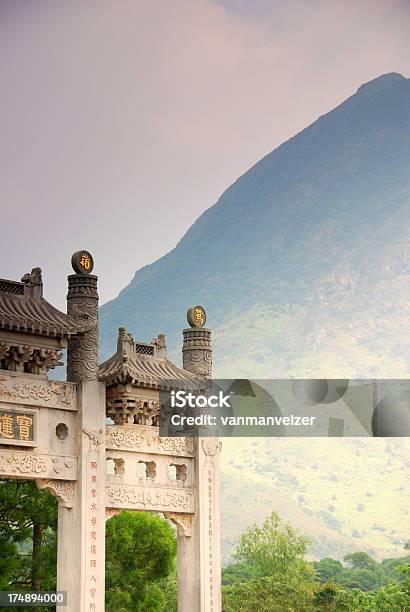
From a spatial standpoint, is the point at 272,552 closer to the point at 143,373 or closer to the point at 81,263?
the point at 143,373

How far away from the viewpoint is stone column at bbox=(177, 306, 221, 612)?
12570 mm

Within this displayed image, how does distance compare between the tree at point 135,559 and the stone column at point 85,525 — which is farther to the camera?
the tree at point 135,559

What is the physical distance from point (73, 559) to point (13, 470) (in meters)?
1.12

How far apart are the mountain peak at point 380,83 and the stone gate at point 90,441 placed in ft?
212

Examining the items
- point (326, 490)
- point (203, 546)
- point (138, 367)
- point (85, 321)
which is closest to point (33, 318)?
point (85, 321)

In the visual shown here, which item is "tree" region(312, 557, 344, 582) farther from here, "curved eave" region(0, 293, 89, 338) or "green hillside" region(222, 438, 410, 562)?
"curved eave" region(0, 293, 89, 338)

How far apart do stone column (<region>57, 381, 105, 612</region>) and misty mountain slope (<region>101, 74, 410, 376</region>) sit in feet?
159

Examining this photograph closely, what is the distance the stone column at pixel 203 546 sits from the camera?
1257 cm

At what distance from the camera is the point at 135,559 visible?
15.9m

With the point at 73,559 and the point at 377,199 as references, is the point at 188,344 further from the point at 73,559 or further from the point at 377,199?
the point at 377,199

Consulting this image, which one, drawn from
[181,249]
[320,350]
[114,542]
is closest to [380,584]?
[320,350]

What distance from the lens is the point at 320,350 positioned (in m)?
61.5

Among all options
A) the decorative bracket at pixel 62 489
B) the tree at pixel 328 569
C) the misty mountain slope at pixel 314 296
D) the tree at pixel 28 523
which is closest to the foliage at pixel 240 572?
the tree at pixel 328 569

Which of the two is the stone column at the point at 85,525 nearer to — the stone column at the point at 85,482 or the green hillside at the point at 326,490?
the stone column at the point at 85,482
